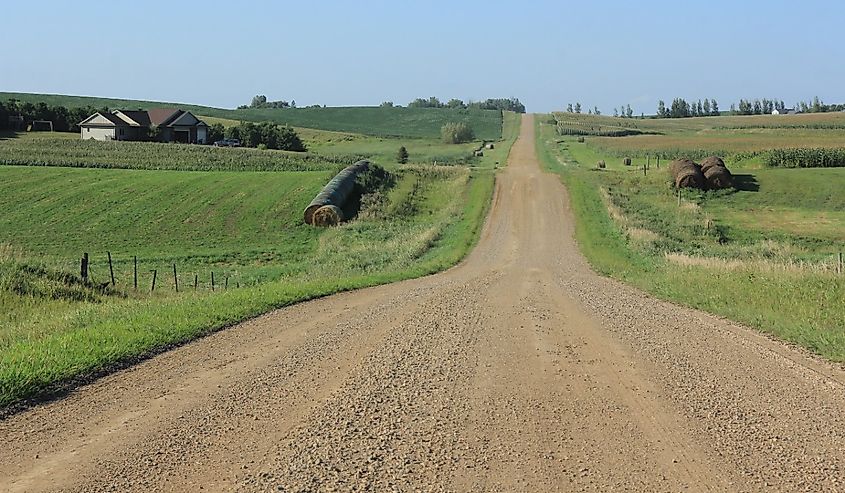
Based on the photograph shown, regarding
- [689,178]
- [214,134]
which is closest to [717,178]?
[689,178]

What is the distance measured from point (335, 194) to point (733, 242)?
60.7 feet

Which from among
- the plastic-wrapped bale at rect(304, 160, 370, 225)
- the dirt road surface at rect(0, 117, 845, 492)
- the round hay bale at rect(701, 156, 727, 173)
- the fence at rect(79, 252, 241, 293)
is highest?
the round hay bale at rect(701, 156, 727, 173)

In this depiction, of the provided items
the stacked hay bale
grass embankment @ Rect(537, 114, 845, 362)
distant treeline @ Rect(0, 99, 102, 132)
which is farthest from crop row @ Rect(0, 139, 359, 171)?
the stacked hay bale

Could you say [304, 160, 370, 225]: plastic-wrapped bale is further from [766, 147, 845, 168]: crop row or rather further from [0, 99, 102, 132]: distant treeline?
[0, 99, 102, 132]: distant treeline

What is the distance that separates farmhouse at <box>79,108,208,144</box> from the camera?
298ft

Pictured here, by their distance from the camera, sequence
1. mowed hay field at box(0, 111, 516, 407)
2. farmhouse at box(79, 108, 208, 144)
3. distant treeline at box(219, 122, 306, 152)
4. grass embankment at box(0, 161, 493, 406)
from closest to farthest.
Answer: grass embankment at box(0, 161, 493, 406)
mowed hay field at box(0, 111, 516, 407)
distant treeline at box(219, 122, 306, 152)
farmhouse at box(79, 108, 208, 144)

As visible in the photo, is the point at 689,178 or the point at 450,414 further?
the point at 689,178

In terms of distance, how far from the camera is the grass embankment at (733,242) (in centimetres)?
1521

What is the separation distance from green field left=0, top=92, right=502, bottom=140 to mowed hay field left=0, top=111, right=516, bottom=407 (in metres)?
71.8

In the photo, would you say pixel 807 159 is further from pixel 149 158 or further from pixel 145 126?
pixel 145 126

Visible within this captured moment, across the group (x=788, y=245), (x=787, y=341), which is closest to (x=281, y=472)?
(x=787, y=341)

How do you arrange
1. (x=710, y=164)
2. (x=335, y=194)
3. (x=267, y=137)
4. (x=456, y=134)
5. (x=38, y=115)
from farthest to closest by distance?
(x=456, y=134)
(x=38, y=115)
(x=267, y=137)
(x=710, y=164)
(x=335, y=194)

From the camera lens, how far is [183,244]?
37.6 m

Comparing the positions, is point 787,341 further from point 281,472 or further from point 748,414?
point 281,472
